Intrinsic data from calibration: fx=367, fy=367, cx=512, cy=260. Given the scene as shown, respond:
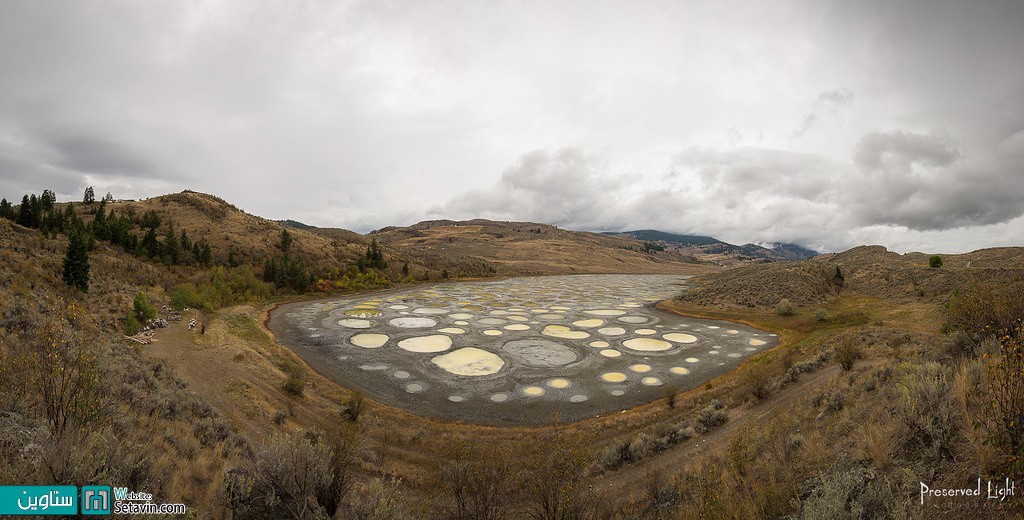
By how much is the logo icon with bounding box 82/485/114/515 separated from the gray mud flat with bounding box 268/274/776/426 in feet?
20.7

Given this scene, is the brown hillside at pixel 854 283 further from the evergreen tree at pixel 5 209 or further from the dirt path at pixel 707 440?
the evergreen tree at pixel 5 209

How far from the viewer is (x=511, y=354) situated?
19.7m

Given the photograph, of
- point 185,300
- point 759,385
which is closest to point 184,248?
point 185,300

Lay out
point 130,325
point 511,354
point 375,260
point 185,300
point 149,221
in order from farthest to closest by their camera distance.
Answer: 1. point 375,260
2. point 149,221
3. point 185,300
4. point 511,354
5. point 130,325

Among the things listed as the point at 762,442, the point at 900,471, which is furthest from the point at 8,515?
the point at 762,442

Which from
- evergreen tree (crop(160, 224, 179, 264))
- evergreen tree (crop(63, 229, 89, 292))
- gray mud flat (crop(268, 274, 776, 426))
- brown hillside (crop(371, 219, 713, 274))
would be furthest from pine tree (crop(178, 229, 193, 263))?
brown hillside (crop(371, 219, 713, 274))

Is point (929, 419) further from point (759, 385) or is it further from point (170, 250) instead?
point (170, 250)

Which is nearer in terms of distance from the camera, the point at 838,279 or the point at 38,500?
the point at 38,500

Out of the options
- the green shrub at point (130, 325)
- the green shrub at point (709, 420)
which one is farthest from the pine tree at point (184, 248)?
the green shrub at point (709, 420)

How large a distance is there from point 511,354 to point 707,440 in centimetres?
1093

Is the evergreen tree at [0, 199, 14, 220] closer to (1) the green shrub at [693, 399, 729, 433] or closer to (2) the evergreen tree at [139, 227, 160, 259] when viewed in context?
(2) the evergreen tree at [139, 227, 160, 259]

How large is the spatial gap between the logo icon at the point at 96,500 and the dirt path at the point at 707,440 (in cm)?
769

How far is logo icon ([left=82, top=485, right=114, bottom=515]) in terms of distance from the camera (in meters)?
3.78

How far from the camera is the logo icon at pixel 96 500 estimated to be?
12.4 feet
